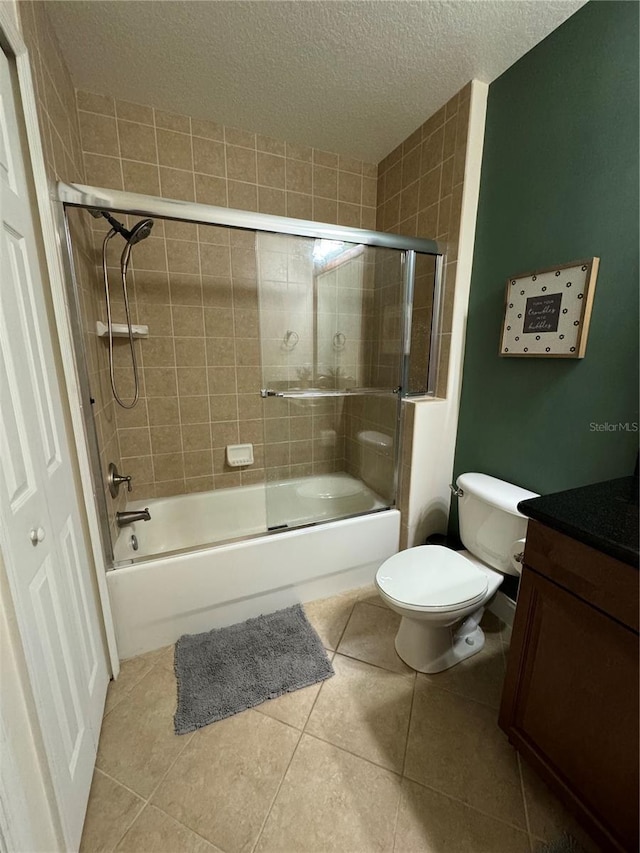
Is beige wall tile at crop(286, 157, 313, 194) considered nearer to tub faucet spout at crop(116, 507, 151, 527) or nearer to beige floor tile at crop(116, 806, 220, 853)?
tub faucet spout at crop(116, 507, 151, 527)

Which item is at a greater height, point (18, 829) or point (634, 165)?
point (634, 165)

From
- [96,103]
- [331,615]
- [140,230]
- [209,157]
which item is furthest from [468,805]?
[96,103]

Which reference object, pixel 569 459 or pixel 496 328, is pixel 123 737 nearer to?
pixel 569 459

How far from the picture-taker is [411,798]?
1.02 m

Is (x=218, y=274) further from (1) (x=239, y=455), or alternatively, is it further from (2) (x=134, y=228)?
(1) (x=239, y=455)

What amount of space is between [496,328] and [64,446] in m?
1.79

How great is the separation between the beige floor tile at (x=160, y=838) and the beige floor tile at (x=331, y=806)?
173 mm

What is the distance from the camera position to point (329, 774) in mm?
1075

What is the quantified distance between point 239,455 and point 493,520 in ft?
5.10

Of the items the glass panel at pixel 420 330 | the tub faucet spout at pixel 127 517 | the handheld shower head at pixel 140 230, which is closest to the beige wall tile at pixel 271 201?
the handheld shower head at pixel 140 230

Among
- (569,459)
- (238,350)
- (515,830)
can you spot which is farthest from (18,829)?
(238,350)

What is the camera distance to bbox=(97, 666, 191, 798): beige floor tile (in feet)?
3.52

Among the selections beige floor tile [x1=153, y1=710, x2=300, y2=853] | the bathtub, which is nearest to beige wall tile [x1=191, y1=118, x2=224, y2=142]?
the bathtub

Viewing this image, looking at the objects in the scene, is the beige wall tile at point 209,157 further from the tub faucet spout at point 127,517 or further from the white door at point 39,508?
the tub faucet spout at point 127,517
